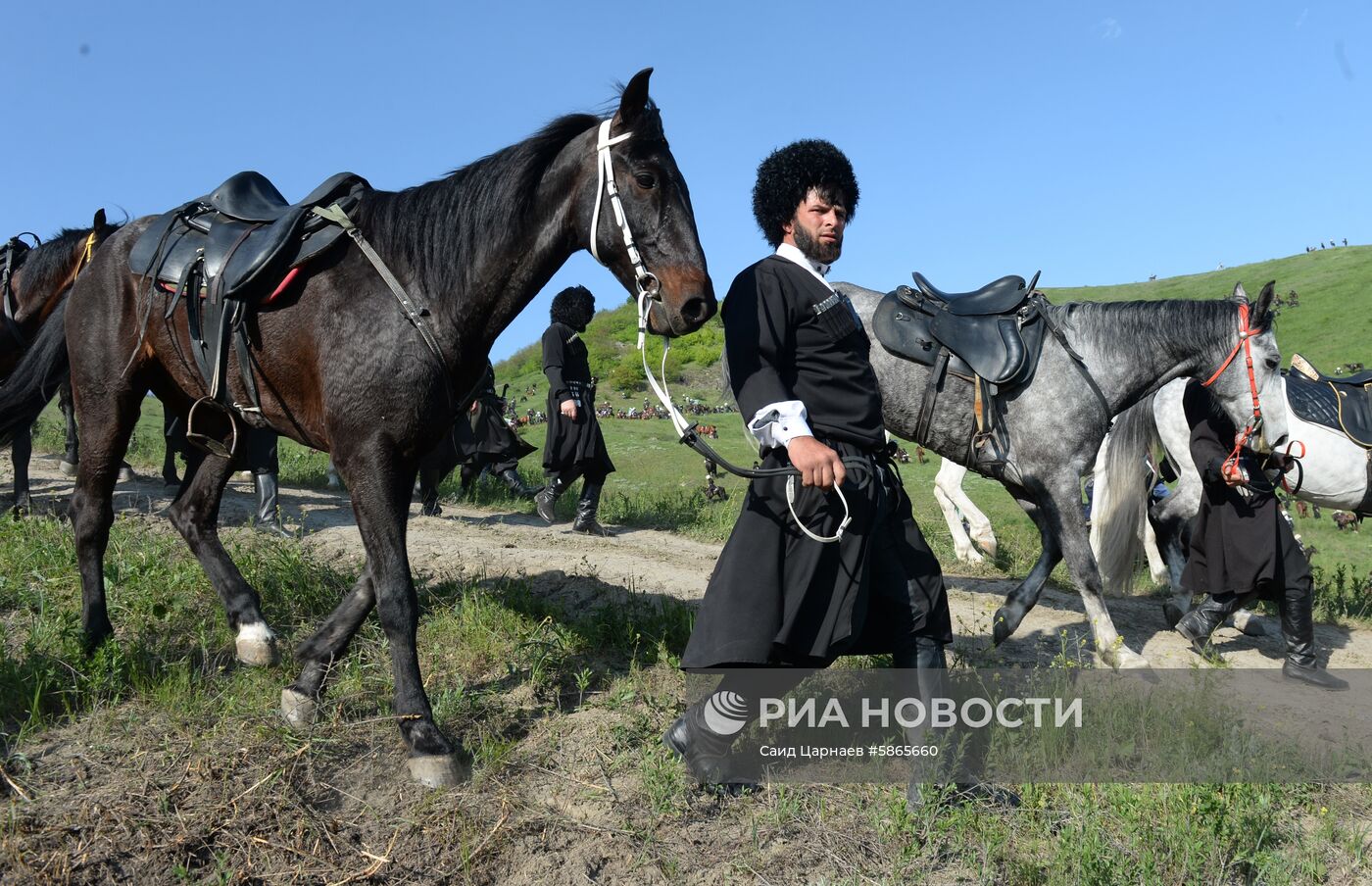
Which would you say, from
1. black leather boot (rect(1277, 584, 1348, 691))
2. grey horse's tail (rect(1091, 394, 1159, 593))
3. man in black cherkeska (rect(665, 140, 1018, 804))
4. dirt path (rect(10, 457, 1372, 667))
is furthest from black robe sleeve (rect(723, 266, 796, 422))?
grey horse's tail (rect(1091, 394, 1159, 593))

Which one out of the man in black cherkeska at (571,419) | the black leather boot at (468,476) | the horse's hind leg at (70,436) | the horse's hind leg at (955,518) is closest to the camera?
the horse's hind leg at (955,518)

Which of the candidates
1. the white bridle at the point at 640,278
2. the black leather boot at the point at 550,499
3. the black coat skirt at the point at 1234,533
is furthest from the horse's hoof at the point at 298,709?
the black leather boot at the point at 550,499

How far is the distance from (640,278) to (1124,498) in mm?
6224

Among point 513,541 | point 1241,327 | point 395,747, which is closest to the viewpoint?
point 395,747

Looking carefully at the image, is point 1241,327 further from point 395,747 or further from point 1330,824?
point 395,747

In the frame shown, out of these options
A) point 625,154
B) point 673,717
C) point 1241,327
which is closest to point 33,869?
point 673,717

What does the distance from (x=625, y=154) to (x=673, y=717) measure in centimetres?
243

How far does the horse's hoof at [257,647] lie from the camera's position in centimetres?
448

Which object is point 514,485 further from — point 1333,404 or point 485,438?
point 1333,404

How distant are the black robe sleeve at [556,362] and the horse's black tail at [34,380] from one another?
4751 mm

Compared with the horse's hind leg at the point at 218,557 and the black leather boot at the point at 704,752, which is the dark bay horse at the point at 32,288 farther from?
the black leather boot at the point at 704,752

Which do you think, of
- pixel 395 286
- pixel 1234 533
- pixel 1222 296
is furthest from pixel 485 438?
pixel 1222 296

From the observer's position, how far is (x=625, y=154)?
3584 mm

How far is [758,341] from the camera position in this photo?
342 centimetres
